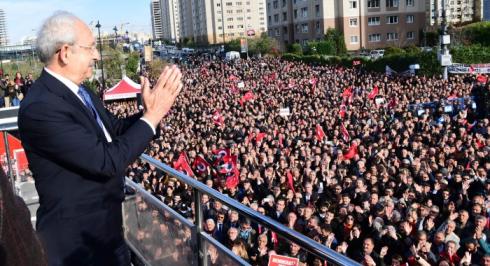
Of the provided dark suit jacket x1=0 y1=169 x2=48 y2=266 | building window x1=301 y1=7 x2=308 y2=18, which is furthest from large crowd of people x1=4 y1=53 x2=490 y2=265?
building window x1=301 y1=7 x2=308 y2=18

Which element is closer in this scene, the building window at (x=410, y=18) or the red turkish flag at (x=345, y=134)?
the red turkish flag at (x=345, y=134)

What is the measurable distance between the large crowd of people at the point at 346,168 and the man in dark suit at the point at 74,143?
67cm

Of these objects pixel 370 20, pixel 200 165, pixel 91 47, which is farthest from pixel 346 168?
pixel 370 20

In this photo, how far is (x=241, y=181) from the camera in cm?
1181

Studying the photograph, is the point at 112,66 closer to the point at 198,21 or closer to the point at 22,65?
the point at 22,65

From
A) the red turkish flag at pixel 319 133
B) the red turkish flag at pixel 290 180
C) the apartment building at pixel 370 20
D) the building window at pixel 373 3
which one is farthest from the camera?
the building window at pixel 373 3

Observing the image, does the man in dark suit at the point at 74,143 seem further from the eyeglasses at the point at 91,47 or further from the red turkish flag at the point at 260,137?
the red turkish flag at the point at 260,137

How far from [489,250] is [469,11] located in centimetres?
11525

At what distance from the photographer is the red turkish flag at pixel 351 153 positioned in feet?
47.7

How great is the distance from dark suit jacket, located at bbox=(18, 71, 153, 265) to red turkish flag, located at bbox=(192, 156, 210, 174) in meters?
11.4

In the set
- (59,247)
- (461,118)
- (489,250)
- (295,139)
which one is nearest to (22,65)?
(295,139)

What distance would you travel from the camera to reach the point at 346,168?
13.4m

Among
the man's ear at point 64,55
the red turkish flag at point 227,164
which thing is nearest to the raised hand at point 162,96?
the man's ear at point 64,55

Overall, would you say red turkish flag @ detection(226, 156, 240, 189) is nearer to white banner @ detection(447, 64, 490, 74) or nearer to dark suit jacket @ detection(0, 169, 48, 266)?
dark suit jacket @ detection(0, 169, 48, 266)
